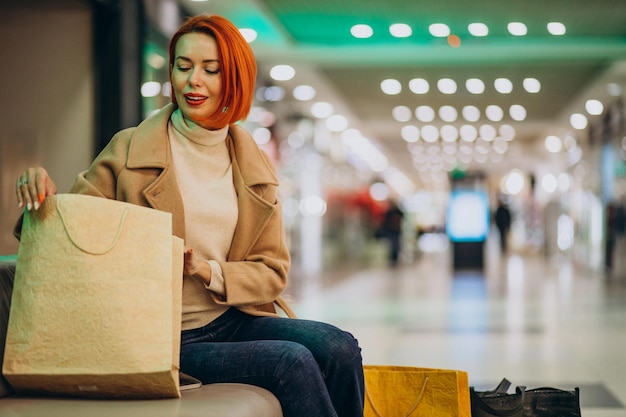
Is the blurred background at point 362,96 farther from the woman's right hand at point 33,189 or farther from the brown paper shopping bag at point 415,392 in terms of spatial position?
the woman's right hand at point 33,189

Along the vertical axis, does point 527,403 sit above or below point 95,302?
below

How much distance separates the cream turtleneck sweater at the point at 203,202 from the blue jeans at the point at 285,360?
0.08m

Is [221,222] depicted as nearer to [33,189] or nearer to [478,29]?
[33,189]

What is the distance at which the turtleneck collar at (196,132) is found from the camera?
114 inches

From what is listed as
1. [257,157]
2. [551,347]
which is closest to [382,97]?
[551,347]

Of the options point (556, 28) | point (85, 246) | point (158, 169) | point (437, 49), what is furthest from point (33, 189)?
point (437, 49)

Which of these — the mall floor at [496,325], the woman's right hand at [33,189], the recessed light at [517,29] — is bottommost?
the mall floor at [496,325]

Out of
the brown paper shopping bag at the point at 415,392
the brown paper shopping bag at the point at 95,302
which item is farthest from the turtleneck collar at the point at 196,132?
the brown paper shopping bag at the point at 415,392

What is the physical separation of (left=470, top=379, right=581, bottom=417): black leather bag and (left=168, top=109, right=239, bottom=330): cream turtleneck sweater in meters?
0.89

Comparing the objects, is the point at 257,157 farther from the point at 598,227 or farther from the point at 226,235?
the point at 598,227

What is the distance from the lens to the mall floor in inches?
242

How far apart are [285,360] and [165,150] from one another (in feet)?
2.28

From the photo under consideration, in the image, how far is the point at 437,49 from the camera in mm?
13148

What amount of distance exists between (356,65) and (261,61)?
1.41 m
